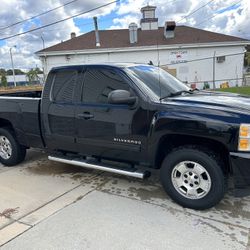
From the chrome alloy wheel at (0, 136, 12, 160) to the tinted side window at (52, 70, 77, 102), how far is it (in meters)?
1.57

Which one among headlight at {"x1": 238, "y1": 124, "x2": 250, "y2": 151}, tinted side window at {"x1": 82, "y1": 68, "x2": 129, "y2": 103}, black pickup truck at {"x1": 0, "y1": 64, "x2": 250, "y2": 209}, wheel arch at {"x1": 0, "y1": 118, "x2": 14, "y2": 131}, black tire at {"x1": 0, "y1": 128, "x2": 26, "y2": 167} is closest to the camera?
headlight at {"x1": 238, "y1": 124, "x2": 250, "y2": 151}

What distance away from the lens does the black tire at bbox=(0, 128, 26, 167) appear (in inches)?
217

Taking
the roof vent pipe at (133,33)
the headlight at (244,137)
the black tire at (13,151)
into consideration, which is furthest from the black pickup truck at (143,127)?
the roof vent pipe at (133,33)

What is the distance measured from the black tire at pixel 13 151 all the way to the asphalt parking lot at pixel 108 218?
748 mm

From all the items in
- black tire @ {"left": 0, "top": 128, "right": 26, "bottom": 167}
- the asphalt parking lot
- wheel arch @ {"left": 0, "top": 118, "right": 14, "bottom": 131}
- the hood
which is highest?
the hood

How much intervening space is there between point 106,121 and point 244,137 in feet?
6.03

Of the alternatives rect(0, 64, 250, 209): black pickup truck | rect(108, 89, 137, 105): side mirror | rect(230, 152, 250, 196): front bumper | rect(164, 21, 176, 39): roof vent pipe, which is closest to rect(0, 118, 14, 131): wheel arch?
rect(0, 64, 250, 209): black pickup truck

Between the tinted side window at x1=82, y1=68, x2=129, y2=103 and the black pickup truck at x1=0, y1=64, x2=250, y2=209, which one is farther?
the tinted side window at x1=82, y1=68, x2=129, y2=103

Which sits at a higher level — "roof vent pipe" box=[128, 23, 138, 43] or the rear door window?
"roof vent pipe" box=[128, 23, 138, 43]

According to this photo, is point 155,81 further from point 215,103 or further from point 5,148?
point 5,148

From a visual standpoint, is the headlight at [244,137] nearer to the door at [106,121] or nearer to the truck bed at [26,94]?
the door at [106,121]

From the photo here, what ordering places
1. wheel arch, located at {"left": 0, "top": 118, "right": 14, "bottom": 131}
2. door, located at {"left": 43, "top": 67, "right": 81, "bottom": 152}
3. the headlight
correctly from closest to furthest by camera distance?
the headlight
door, located at {"left": 43, "top": 67, "right": 81, "bottom": 152}
wheel arch, located at {"left": 0, "top": 118, "right": 14, "bottom": 131}

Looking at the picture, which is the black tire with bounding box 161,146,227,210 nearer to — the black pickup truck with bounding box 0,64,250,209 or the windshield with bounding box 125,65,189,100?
the black pickup truck with bounding box 0,64,250,209

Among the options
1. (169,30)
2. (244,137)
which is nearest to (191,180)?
(244,137)
